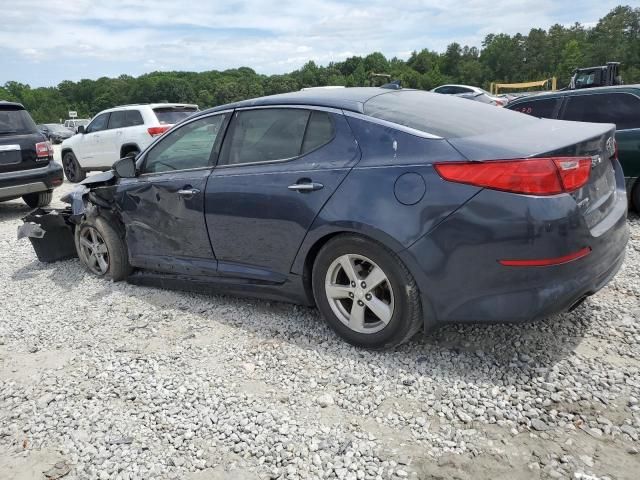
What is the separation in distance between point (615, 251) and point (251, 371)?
229cm

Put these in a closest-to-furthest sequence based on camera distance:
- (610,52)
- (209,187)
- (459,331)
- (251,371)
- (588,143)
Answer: (588,143), (251,371), (459,331), (209,187), (610,52)

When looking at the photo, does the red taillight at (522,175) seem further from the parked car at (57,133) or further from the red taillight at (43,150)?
the parked car at (57,133)

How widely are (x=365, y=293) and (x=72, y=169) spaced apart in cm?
1268

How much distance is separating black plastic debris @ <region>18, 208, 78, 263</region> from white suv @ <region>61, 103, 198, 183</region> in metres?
5.39

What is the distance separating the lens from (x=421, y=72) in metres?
114

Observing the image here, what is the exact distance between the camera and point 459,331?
11.6ft

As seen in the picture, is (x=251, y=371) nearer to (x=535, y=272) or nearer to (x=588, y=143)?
(x=535, y=272)

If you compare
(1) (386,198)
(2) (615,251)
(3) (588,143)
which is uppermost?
(3) (588,143)

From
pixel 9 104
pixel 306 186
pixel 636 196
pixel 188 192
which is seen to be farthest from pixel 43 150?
pixel 636 196

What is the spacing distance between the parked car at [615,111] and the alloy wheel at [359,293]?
4.48 meters

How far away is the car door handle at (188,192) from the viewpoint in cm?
402

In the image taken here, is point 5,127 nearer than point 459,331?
No

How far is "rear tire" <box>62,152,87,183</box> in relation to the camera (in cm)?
1343

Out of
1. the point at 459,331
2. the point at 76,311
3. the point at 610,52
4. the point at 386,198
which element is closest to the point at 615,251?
the point at 459,331
